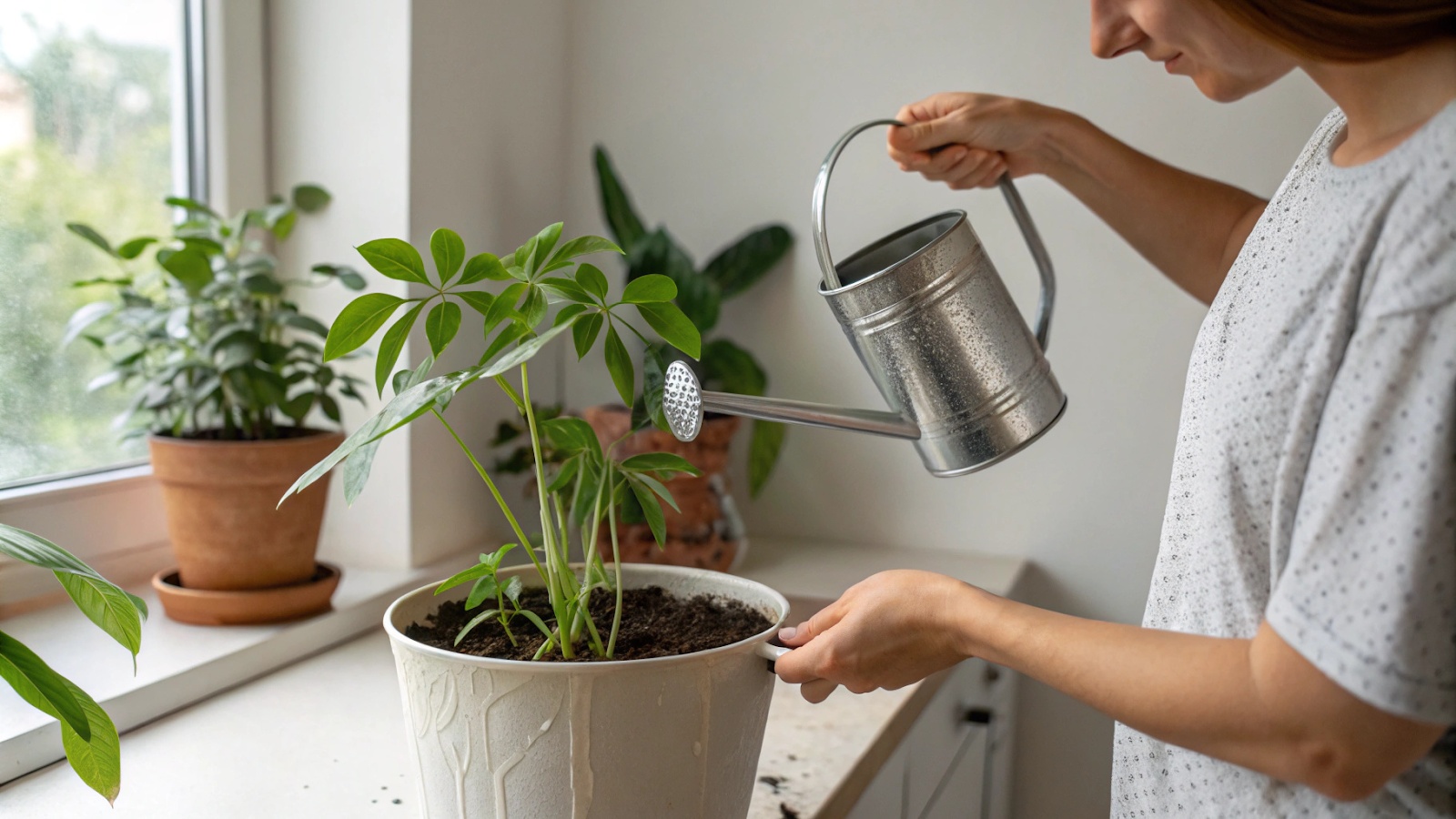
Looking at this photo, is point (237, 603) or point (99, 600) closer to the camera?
point (99, 600)

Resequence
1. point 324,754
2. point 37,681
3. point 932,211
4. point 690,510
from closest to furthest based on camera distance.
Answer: point 37,681, point 324,754, point 690,510, point 932,211

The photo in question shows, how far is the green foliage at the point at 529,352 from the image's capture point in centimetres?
52

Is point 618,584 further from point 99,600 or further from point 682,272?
point 682,272

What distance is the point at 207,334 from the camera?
1028 millimetres

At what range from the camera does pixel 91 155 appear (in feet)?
3.63

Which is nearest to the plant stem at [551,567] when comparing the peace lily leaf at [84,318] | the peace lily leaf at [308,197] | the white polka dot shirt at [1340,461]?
the white polka dot shirt at [1340,461]

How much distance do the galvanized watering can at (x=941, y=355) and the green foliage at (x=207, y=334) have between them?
53cm

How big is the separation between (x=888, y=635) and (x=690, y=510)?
73cm

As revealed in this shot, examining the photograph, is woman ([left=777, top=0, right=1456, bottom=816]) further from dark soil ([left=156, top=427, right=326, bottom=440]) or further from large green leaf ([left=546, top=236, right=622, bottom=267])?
dark soil ([left=156, top=427, right=326, bottom=440])

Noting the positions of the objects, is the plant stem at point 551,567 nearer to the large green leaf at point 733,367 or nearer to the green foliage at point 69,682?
the green foliage at point 69,682

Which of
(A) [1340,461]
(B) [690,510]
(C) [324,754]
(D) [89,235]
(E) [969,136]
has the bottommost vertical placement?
(C) [324,754]

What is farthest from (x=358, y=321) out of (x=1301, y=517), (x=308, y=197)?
(x=308, y=197)

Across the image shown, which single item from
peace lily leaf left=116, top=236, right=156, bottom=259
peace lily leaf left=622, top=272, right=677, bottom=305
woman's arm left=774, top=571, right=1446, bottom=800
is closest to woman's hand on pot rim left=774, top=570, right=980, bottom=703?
woman's arm left=774, top=571, right=1446, bottom=800

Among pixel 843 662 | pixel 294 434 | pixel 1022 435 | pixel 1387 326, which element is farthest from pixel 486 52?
pixel 1387 326
